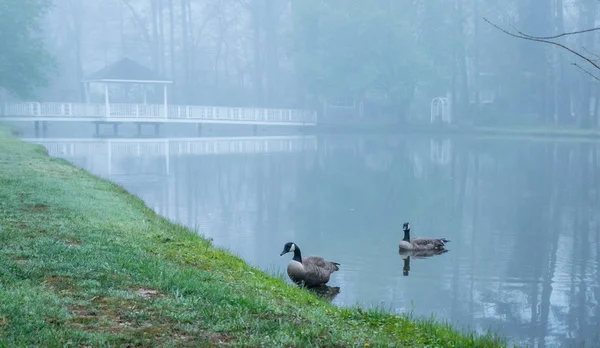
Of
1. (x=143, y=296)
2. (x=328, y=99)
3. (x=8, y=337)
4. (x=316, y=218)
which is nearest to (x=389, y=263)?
(x=316, y=218)

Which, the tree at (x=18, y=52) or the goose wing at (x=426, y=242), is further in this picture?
the tree at (x=18, y=52)

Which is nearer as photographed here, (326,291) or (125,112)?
(326,291)

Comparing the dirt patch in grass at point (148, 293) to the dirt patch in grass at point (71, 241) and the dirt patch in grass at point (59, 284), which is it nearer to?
the dirt patch in grass at point (59, 284)

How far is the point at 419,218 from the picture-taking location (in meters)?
16.8

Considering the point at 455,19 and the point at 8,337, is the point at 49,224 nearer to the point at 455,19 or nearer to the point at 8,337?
the point at 8,337

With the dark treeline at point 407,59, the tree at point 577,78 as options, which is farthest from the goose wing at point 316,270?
the tree at point 577,78

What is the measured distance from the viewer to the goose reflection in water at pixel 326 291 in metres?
9.91

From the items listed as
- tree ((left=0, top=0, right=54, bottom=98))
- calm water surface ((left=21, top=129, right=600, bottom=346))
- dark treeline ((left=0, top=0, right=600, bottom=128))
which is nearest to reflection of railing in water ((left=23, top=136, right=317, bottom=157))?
calm water surface ((left=21, top=129, right=600, bottom=346))

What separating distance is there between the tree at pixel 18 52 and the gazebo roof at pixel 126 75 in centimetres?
798

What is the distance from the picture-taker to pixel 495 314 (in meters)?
9.23

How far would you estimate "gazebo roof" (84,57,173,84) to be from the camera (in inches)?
1959

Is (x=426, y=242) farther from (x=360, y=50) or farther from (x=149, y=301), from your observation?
(x=360, y=50)

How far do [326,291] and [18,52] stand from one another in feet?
112

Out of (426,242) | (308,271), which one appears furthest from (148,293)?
(426,242)
